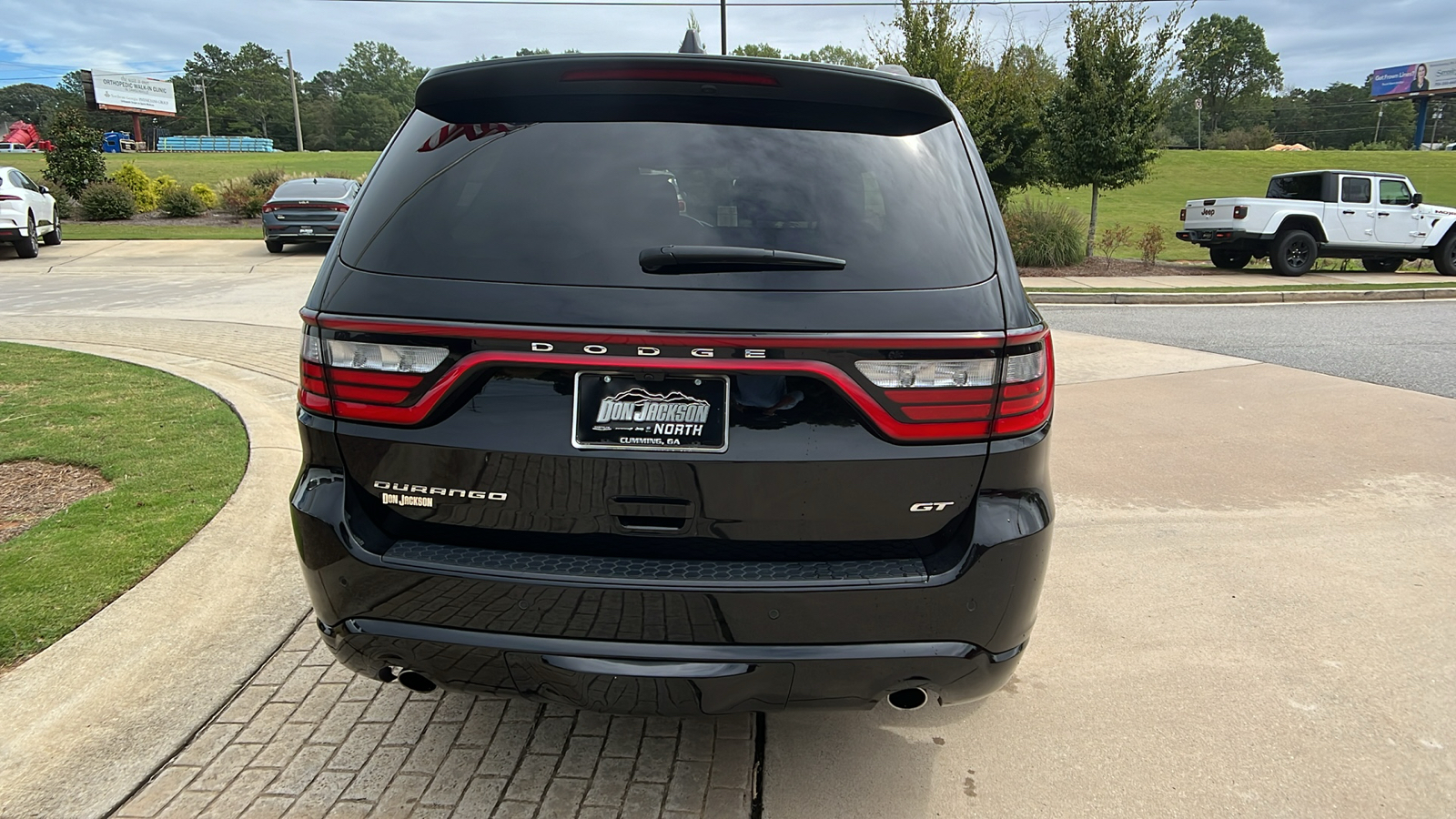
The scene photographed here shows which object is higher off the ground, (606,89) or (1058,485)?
(606,89)

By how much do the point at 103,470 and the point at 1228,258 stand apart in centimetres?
1971

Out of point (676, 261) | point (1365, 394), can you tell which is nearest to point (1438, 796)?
point (676, 261)

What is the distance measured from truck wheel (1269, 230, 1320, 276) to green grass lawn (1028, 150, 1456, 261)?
22.8 ft

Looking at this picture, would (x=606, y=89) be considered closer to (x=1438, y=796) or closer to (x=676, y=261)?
(x=676, y=261)

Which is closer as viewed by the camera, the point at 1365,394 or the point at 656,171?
the point at 656,171

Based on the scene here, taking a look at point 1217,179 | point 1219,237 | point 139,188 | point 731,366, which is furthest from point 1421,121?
point 731,366

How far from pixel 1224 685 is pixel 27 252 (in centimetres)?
2100

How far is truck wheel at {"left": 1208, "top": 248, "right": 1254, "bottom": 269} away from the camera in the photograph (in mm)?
17891

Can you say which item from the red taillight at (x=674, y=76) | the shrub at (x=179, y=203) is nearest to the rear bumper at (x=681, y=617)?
the red taillight at (x=674, y=76)

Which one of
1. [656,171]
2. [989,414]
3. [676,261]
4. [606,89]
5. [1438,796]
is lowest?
[1438,796]

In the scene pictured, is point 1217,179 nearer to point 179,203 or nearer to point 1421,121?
point 179,203

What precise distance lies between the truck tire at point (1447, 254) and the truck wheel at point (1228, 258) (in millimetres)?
3614

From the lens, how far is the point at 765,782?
7.86 ft

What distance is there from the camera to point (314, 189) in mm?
18094
